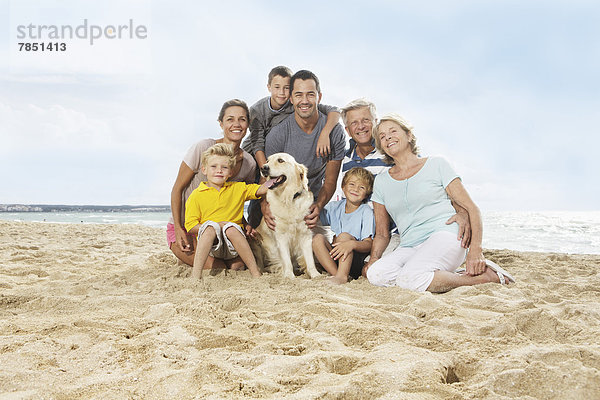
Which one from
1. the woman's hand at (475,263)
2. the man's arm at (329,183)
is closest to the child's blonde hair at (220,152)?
the man's arm at (329,183)

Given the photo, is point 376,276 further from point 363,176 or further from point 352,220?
point 363,176

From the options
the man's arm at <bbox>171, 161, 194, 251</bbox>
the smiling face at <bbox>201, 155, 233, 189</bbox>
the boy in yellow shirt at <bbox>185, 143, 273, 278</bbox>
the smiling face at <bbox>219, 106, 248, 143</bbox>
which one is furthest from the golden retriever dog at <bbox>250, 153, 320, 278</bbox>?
the man's arm at <bbox>171, 161, 194, 251</bbox>

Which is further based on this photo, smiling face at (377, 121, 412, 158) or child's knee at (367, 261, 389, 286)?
smiling face at (377, 121, 412, 158)

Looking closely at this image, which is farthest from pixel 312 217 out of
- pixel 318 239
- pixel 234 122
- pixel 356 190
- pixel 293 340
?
pixel 293 340

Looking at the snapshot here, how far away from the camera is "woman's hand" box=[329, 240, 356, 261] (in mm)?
3617

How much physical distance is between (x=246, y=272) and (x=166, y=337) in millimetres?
1865

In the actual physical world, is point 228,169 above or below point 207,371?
above

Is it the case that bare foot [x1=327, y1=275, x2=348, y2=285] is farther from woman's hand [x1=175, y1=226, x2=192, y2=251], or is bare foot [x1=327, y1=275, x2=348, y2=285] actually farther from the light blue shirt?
woman's hand [x1=175, y1=226, x2=192, y2=251]

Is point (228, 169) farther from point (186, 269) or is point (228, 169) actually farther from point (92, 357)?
point (92, 357)

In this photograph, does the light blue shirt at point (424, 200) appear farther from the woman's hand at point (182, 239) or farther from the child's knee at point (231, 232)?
the woman's hand at point (182, 239)

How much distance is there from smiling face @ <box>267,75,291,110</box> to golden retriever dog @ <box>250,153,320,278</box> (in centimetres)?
102

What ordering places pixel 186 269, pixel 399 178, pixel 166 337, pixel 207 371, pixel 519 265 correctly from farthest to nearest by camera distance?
1. pixel 519 265
2. pixel 186 269
3. pixel 399 178
4. pixel 166 337
5. pixel 207 371

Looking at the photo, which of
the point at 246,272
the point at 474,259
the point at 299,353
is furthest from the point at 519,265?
the point at 299,353

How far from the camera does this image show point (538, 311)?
231cm
